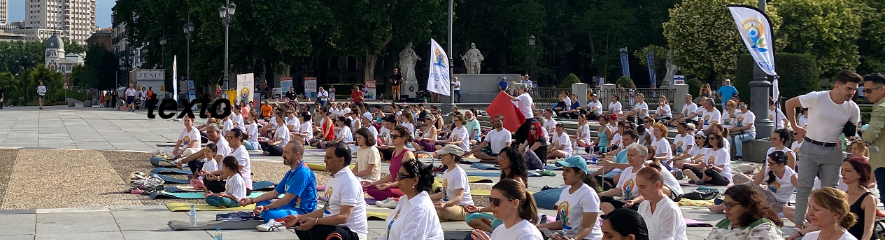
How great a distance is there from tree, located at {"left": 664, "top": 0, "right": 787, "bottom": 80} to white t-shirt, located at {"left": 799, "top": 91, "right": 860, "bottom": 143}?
38683 millimetres

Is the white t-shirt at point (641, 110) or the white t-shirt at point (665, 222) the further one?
the white t-shirt at point (641, 110)

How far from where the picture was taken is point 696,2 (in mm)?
47750

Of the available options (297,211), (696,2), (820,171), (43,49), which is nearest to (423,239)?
(297,211)

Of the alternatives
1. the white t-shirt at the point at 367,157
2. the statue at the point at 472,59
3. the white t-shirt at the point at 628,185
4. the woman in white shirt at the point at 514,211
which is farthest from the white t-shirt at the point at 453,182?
the statue at the point at 472,59

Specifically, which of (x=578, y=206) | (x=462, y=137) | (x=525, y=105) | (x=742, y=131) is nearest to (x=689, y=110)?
(x=742, y=131)

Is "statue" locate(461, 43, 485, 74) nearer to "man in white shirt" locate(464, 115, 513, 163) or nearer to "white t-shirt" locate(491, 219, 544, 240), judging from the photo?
"man in white shirt" locate(464, 115, 513, 163)

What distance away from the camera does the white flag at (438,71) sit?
23312 mm

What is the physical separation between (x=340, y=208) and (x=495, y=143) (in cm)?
1119

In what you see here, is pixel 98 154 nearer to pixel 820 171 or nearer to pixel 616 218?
pixel 820 171

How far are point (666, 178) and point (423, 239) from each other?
530 centimetres

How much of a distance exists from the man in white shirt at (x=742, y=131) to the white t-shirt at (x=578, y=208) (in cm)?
1340

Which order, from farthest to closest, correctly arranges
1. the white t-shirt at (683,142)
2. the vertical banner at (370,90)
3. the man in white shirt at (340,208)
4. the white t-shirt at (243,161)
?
the vertical banner at (370,90) → the white t-shirt at (683,142) → the white t-shirt at (243,161) → the man in white shirt at (340,208)

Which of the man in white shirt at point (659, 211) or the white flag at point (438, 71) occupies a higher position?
the white flag at point (438, 71)

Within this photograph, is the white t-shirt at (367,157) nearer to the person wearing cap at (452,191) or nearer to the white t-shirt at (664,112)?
the person wearing cap at (452,191)
